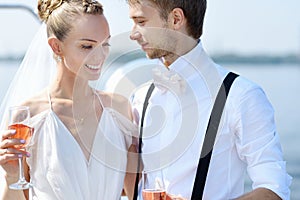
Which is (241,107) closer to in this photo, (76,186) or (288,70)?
(76,186)

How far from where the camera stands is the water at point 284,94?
1745 cm

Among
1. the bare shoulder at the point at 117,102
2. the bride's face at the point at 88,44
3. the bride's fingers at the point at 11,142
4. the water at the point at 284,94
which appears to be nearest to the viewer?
the bride's fingers at the point at 11,142

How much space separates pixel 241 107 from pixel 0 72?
23654 millimetres

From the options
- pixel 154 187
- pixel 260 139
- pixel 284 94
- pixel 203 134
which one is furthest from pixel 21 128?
pixel 284 94

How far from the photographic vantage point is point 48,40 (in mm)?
2805

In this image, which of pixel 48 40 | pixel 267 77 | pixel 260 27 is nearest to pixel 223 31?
pixel 260 27

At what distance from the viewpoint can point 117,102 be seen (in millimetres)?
2820

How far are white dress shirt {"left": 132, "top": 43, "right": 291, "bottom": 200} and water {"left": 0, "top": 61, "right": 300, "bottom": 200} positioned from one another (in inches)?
440

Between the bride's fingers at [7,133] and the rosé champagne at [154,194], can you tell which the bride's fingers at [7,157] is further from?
the rosé champagne at [154,194]

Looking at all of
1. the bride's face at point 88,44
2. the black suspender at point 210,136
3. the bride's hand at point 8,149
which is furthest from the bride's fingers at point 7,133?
the black suspender at point 210,136

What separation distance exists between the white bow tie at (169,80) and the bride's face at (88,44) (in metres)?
0.19

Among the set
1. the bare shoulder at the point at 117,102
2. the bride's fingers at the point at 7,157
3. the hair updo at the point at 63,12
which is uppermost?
the hair updo at the point at 63,12

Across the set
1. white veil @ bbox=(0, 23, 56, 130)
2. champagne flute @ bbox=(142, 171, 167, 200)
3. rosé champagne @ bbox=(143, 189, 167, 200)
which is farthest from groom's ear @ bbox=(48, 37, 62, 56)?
rosé champagne @ bbox=(143, 189, 167, 200)

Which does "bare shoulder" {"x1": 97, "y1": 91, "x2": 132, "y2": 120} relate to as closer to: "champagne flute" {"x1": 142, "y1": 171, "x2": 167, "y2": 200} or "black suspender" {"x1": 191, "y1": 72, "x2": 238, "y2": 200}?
"champagne flute" {"x1": 142, "y1": 171, "x2": 167, "y2": 200}
